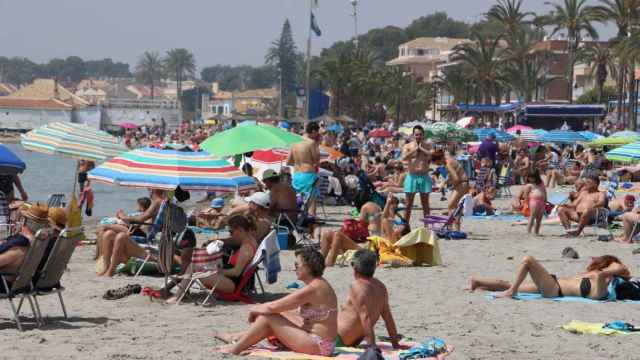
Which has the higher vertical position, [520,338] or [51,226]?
[51,226]

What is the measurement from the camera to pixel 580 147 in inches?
1384

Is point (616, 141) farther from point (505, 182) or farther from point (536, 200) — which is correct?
point (536, 200)

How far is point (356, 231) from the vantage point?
13.0 metres

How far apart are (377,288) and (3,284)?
259 centimetres

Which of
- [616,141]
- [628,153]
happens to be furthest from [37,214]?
[616,141]

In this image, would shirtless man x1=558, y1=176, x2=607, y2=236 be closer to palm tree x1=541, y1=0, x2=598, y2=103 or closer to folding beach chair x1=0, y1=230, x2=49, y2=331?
folding beach chair x1=0, y1=230, x2=49, y2=331

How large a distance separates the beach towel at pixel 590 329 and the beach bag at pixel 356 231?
4727 mm

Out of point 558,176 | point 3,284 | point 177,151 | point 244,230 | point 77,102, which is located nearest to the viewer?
point 3,284

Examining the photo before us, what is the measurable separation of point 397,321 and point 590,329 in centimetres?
142

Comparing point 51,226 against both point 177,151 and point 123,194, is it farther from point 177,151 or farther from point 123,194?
point 123,194

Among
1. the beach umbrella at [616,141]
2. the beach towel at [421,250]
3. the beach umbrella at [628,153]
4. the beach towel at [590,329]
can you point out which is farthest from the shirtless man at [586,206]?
the beach umbrella at [616,141]

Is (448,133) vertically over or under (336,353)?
over

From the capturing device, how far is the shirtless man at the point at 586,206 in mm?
15000

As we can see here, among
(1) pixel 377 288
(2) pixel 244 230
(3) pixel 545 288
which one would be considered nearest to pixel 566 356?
(1) pixel 377 288
